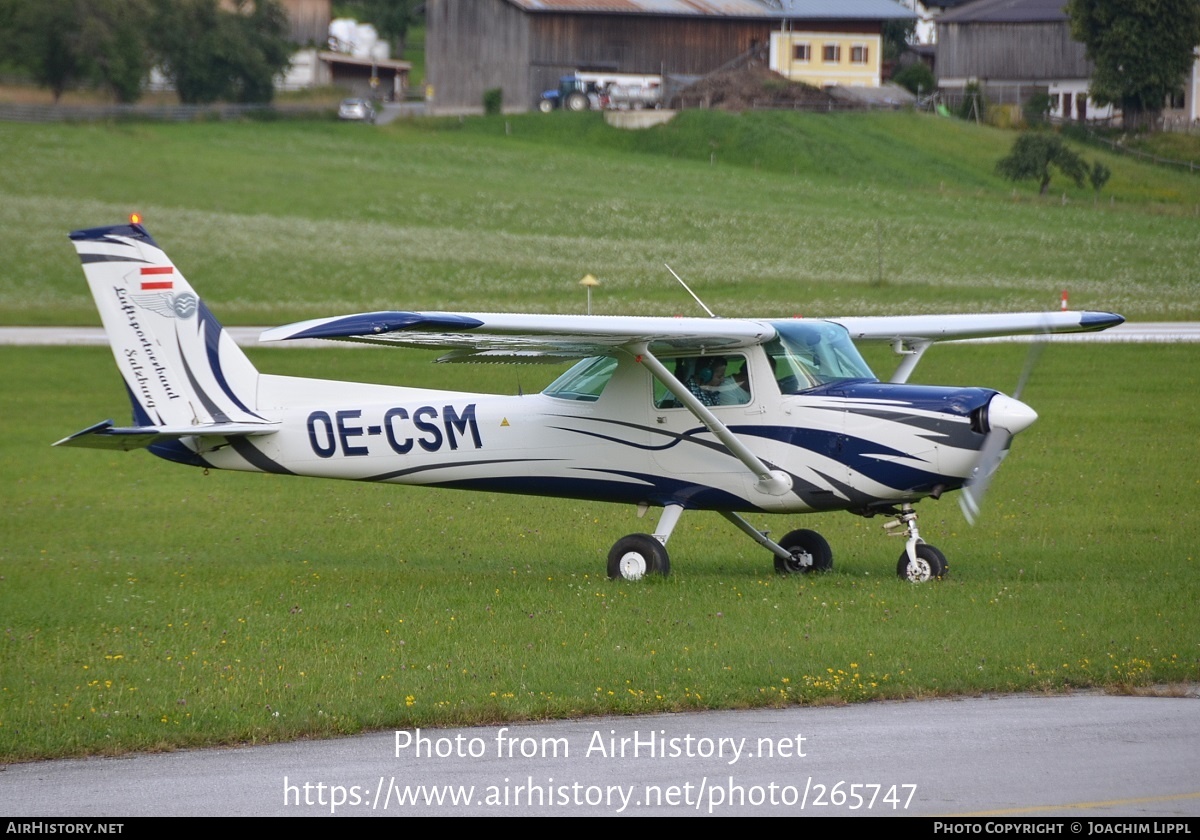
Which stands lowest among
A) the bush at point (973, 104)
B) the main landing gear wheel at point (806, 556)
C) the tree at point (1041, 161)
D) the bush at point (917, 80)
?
the main landing gear wheel at point (806, 556)

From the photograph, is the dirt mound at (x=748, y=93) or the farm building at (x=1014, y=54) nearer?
the farm building at (x=1014, y=54)

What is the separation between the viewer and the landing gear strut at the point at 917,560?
Result: 13.2 metres

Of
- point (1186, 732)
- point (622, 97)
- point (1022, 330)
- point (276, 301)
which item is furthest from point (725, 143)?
point (1186, 732)

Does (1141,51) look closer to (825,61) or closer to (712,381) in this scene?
(825,61)

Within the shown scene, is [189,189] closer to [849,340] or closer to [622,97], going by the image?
[622,97]

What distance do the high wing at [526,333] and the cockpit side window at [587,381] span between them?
0.22m

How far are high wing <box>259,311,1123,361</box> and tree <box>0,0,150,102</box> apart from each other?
242 feet

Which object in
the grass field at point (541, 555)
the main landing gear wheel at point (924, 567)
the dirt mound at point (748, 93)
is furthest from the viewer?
the dirt mound at point (748, 93)

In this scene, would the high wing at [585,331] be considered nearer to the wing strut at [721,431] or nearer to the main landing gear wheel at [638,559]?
the wing strut at [721,431]

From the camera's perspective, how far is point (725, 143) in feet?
243

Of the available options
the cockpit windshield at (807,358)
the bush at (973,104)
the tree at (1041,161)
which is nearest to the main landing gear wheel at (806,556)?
the cockpit windshield at (807,358)

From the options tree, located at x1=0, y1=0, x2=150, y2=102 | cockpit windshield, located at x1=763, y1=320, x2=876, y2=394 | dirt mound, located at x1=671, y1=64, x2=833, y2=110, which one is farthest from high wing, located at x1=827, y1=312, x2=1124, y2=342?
tree, located at x1=0, y1=0, x2=150, y2=102

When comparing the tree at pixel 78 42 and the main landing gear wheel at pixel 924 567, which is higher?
the tree at pixel 78 42

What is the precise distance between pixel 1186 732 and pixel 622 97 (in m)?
74.3
